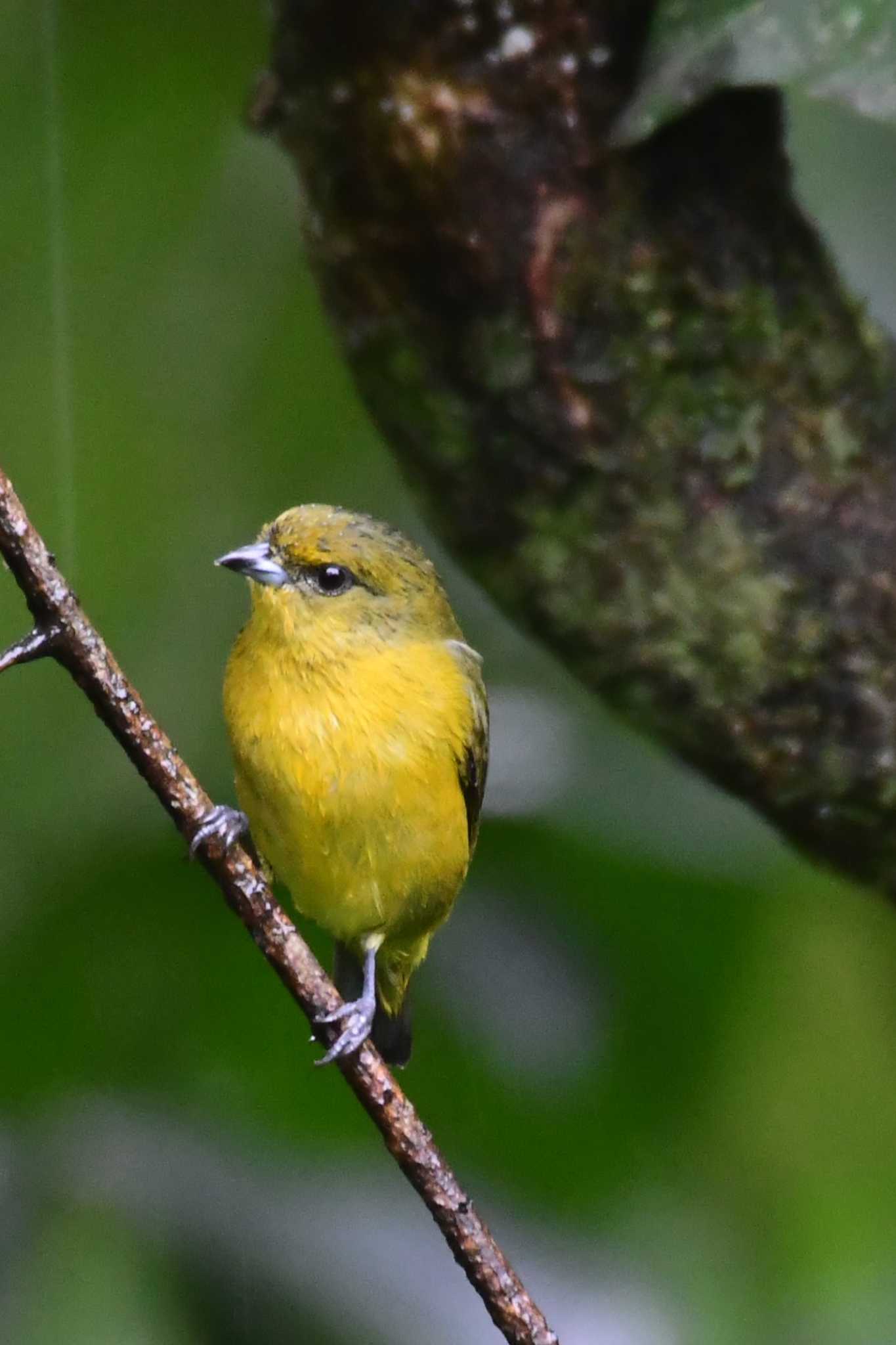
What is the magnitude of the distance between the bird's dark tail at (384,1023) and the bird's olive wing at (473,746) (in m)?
0.23

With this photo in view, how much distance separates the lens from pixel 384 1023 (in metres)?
1.54

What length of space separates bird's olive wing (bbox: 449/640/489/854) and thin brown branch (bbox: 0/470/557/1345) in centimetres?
36

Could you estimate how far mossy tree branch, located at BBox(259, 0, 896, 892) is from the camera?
4.41 ft

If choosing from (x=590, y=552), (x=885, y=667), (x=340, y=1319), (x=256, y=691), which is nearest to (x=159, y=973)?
(x=340, y=1319)

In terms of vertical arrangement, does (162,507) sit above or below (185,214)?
below

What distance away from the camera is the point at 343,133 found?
A: 1.37 m

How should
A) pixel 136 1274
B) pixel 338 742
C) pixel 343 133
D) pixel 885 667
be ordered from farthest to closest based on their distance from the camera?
pixel 136 1274 < pixel 885 667 < pixel 343 133 < pixel 338 742

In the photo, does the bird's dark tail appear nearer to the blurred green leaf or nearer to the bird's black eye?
the bird's black eye

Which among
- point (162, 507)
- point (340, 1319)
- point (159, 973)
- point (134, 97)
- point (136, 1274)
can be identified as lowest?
point (340, 1319)

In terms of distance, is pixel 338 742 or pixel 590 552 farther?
pixel 590 552

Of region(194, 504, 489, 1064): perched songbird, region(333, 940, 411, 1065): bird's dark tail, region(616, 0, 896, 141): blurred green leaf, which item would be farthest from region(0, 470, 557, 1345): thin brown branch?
region(616, 0, 896, 141): blurred green leaf

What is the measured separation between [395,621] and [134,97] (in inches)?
28.6

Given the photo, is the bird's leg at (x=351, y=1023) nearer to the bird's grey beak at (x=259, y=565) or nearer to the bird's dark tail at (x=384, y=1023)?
the bird's dark tail at (x=384, y=1023)

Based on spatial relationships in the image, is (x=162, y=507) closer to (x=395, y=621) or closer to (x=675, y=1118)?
(x=395, y=621)
